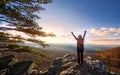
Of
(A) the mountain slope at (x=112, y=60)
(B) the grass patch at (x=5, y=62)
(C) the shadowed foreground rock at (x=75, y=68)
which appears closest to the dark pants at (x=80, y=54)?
(C) the shadowed foreground rock at (x=75, y=68)

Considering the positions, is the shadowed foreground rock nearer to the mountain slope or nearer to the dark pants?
the dark pants

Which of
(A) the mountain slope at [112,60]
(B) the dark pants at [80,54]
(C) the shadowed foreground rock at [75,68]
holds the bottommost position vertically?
(A) the mountain slope at [112,60]

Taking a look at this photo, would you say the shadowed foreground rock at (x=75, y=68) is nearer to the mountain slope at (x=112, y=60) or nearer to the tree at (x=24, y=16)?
the tree at (x=24, y=16)

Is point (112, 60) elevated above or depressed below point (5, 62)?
below

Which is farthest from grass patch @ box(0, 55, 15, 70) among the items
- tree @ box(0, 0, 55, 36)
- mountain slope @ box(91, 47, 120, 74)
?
mountain slope @ box(91, 47, 120, 74)

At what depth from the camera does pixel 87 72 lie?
1563cm

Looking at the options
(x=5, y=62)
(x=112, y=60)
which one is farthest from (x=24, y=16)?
(x=112, y=60)

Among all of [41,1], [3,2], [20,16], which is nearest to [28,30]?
[20,16]

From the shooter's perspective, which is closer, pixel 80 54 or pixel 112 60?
pixel 80 54

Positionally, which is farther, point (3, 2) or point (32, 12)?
point (32, 12)

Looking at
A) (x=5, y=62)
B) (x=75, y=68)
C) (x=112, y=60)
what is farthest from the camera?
(x=112, y=60)

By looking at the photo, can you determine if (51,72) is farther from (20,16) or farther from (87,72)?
(20,16)

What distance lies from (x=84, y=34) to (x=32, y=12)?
742 centimetres

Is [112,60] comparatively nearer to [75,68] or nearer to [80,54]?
[80,54]
